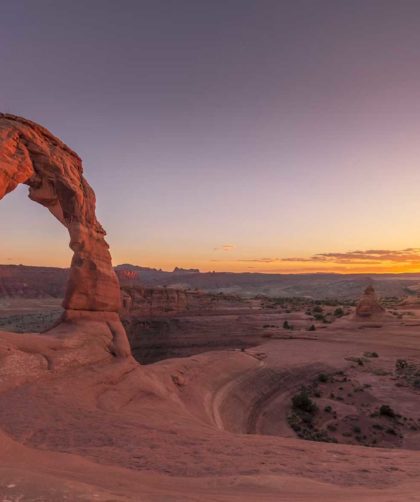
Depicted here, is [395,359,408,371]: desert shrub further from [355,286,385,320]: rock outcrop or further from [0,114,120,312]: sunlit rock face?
[0,114,120,312]: sunlit rock face

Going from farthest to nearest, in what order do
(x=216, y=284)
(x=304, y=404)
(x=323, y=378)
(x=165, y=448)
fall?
(x=216, y=284) < (x=323, y=378) < (x=304, y=404) < (x=165, y=448)

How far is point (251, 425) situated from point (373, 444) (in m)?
4.83

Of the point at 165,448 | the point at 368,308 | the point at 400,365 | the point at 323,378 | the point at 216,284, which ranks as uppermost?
the point at 165,448

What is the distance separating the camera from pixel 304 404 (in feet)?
61.5

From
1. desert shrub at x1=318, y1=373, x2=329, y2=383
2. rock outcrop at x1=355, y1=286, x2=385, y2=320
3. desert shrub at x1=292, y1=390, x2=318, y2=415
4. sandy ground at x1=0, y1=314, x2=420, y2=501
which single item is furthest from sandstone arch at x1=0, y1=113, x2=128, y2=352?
rock outcrop at x1=355, y1=286, x2=385, y2=320

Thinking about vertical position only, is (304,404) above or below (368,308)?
below

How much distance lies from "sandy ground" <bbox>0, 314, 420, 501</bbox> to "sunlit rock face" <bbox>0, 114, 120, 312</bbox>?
311cm

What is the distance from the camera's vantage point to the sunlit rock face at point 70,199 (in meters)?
12.6

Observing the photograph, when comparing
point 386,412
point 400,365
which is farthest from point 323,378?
point 400,365

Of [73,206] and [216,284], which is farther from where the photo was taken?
[216,284]

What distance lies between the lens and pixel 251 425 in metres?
16.7

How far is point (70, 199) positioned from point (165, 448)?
405 inches

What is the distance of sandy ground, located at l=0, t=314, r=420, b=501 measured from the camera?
16.8 feet

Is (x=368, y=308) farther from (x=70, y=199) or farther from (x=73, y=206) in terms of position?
(x=70, y=199)
